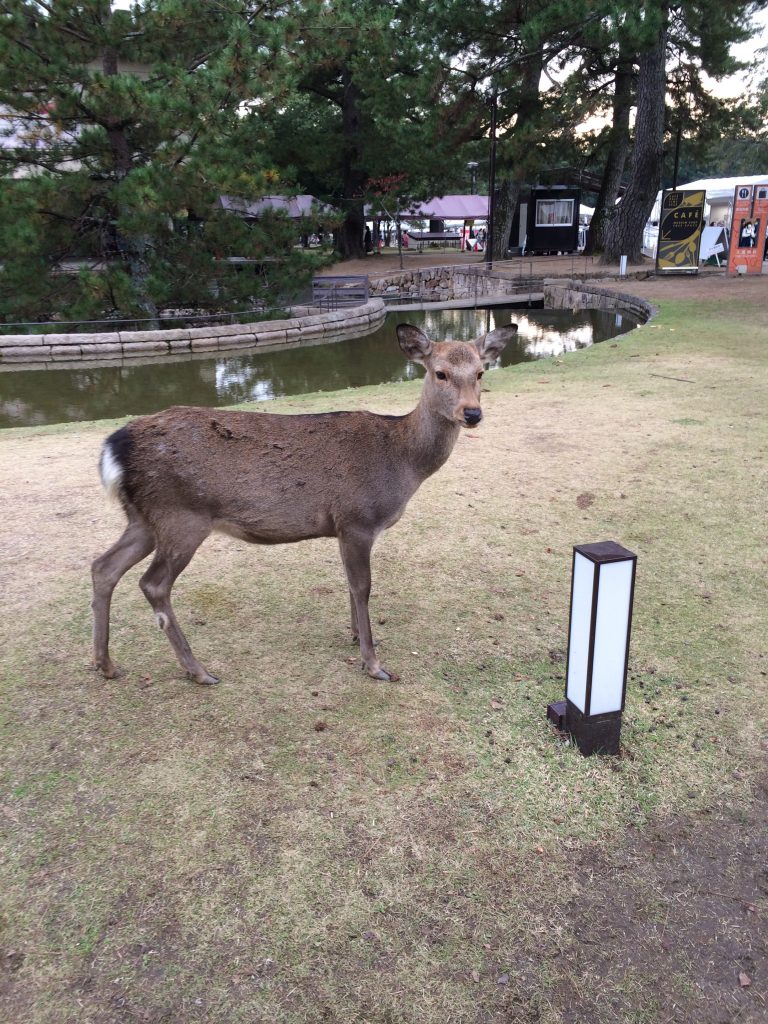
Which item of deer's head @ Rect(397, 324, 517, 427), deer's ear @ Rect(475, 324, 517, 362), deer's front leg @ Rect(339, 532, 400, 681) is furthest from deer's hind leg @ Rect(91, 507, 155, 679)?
deer's ear @ Rect(475, 324, 517, 362)

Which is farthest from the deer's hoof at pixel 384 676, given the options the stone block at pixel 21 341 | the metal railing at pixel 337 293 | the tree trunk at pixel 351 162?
the tree trunk at pixel 351 162

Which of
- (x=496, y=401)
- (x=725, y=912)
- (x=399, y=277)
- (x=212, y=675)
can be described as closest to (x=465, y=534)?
(x=212, y=675)

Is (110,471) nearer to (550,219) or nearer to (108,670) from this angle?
(108,670)

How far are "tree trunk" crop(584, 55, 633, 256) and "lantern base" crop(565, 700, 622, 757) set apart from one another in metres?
29.6

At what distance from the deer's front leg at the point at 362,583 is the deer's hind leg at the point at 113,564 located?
0.90 meters

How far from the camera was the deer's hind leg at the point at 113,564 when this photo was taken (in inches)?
131

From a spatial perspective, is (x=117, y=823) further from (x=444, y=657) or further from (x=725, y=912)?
(x=725, y=912)

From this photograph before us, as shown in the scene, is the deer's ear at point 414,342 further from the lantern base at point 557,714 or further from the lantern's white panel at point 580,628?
the lantern base at point 557,714

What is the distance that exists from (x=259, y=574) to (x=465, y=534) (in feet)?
4.81

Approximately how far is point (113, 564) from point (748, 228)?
25.7 meters

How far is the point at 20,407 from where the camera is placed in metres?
12.0

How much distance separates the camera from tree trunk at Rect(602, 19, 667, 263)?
2311cm

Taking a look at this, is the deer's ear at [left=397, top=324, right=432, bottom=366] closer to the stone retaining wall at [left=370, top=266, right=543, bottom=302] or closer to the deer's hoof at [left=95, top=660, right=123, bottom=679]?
the deer's hoof at [left=95, top=660, right=123, bottom=679]

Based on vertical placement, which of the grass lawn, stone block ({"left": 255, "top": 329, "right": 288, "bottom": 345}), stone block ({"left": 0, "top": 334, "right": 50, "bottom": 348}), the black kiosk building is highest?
the black kiosk building
